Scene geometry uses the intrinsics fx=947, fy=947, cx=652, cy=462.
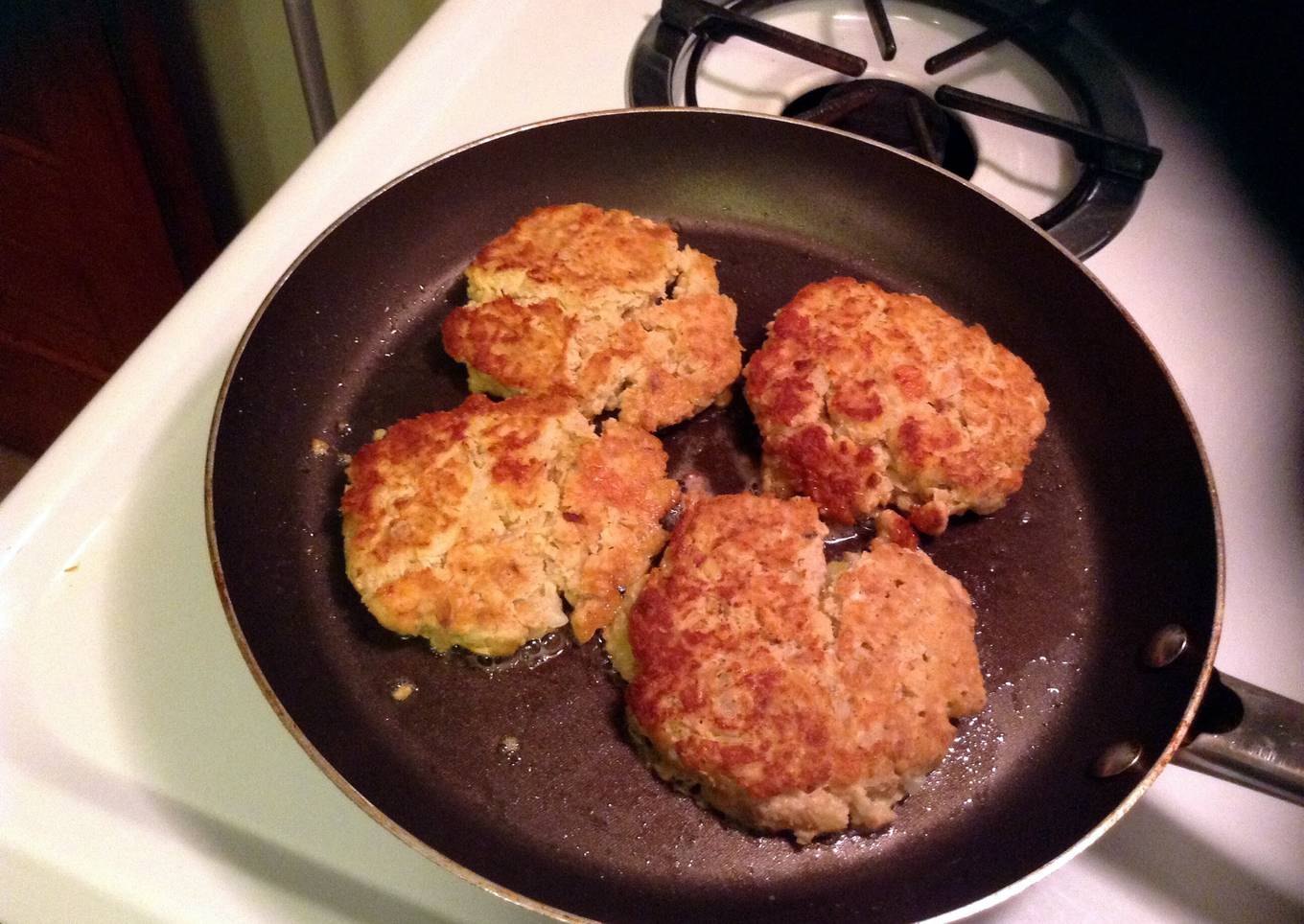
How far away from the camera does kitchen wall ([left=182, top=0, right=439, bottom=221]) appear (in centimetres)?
153

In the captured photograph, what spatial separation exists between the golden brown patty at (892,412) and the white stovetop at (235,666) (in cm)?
22

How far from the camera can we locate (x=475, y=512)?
2.90 ft

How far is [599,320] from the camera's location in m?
1.01

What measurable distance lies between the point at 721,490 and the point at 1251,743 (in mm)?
497

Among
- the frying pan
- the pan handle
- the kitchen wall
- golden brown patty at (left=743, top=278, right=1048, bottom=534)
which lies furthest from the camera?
the kitchen wall

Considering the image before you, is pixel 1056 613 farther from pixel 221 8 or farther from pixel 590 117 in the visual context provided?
pixel 221 8

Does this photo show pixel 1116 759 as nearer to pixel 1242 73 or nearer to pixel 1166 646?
pixel 1166 646

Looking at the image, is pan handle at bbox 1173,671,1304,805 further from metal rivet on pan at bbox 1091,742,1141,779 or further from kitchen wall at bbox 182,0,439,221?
kitchen wall at bbox 182,0,439,221

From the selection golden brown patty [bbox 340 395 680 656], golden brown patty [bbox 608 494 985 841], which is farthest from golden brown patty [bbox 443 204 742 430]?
golden brown patty [bbox 608 494 985 841]

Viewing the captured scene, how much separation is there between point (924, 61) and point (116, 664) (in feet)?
3.85

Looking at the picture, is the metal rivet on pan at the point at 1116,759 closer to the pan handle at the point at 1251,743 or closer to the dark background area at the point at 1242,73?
the pan handle at the point at 1251,743

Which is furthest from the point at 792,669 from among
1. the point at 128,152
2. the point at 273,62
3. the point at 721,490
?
the point at 128,152

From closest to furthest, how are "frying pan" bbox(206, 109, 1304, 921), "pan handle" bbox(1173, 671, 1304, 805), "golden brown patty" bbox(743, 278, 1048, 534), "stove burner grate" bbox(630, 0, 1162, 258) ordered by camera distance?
"pan handle" bbox(1173, 671, 1304, 805) → "frying pan" bbox(206, 109, 1304, 921) → "golden brown patty" bbox(743, 278, 1048, 534) → "stove burner grate" bbox(630, 0, 1162, 258)

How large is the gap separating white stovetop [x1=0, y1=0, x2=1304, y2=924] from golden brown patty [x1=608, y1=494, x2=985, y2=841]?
16cm
